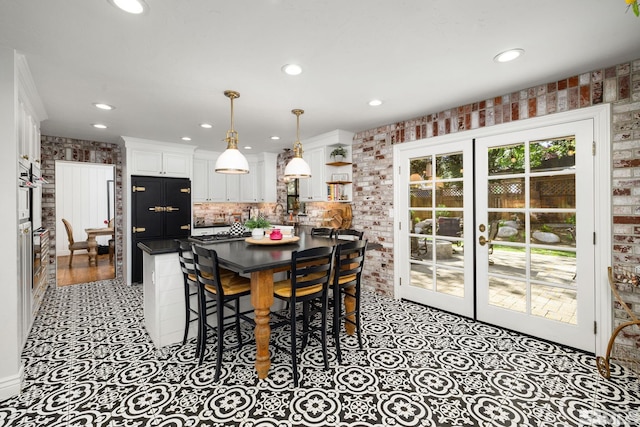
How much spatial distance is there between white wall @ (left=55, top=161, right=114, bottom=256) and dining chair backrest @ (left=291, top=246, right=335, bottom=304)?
24.7ft

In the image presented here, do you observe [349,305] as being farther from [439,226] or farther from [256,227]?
[439,226]

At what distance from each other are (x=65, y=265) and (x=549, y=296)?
346 inches

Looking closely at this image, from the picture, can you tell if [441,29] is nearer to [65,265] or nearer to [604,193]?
[604,193]

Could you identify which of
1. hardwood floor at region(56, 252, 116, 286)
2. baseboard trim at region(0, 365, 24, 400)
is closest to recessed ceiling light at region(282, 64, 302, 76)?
baseboard trim at region(0, 365, 24, 400)

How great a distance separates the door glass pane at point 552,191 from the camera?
9.18ft

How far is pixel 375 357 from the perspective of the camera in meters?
2.63

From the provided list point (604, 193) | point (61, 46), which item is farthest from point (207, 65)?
point (604, 193)

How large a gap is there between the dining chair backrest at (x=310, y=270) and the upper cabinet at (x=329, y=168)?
2.42 m

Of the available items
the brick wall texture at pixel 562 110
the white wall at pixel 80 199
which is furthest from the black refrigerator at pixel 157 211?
the brick wall texture at pixel 562 110

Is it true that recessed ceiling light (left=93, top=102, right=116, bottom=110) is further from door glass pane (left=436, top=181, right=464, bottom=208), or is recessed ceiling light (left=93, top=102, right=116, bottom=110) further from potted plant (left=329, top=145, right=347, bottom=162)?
door glass pane (left=436, top=181, right=464, bottom=208)

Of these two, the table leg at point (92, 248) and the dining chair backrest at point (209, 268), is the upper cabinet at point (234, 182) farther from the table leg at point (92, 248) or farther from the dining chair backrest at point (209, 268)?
the dining chair backrest at point (209, 268)

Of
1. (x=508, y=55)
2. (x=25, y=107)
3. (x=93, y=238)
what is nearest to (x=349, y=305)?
(x=508, y=55)

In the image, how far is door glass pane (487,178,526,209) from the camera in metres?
3.11

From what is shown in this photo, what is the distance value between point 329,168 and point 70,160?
4.41 meters
